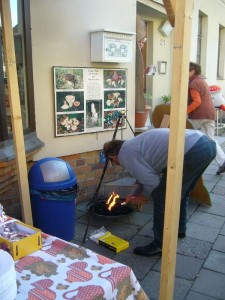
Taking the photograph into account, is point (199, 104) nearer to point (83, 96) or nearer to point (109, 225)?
point (83, 96)

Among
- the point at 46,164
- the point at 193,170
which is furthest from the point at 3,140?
the point at 193,170

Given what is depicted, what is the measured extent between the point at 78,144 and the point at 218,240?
2.09 metres

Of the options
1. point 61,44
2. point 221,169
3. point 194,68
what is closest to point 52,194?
point 61,44

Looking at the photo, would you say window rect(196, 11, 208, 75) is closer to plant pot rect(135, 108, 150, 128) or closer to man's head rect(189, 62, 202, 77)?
man's head rect(189, 62, 202, 77)

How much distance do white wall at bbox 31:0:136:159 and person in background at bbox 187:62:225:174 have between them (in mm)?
1537

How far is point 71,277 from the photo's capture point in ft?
5.44

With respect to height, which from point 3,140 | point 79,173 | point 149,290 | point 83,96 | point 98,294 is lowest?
point 149,290

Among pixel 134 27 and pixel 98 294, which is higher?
pixel 134 27

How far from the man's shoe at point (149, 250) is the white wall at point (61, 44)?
1609mm

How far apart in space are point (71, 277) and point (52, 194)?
5.67ft

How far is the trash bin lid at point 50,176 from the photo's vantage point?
3.31m

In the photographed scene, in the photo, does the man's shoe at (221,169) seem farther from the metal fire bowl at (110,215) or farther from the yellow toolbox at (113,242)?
Result: the yellow toolbox at (113,242)

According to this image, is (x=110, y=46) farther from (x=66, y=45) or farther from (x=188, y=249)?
(x=188, y=249)

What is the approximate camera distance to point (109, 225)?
13.4ft
